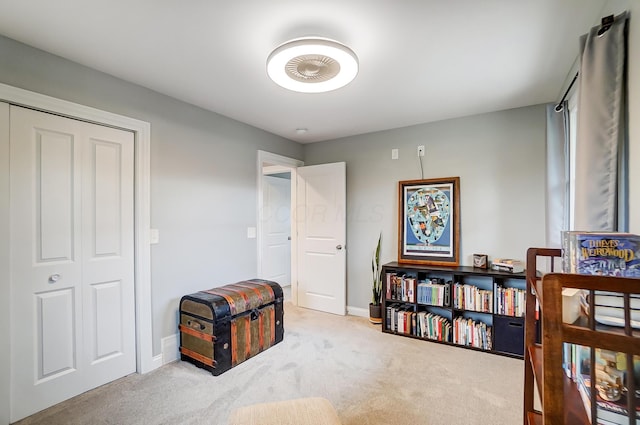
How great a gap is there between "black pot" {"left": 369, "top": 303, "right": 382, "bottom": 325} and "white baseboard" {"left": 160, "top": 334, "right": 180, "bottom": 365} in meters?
2.10

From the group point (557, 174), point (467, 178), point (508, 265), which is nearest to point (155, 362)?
point (508, 265)

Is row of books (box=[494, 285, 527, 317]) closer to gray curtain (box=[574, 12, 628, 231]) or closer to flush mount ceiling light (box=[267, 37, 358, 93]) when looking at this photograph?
gray curtain (box=[574, 12, 628, 231])

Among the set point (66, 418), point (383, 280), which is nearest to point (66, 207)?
point (66, 418)

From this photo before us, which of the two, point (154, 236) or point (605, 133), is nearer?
point (605, 133)

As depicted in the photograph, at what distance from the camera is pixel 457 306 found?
2938 mm

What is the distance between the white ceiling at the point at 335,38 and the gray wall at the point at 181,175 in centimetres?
13

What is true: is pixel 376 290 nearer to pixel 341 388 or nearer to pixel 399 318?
pixel 399 318

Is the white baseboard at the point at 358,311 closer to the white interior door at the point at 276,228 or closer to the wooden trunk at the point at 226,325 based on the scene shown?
the wooden trunk at the point at 226,325

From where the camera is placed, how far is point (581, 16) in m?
1.56

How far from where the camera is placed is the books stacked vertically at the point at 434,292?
300 centimetres

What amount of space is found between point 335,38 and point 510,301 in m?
2.69

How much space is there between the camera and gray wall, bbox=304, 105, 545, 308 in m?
2.88

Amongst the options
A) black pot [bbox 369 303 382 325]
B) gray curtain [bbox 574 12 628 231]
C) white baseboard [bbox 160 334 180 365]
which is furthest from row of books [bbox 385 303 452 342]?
white baseboard [bbox 160 334 180 365]

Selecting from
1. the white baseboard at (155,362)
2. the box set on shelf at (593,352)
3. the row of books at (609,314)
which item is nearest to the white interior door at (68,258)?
A: the white baseboard at (155,362)
